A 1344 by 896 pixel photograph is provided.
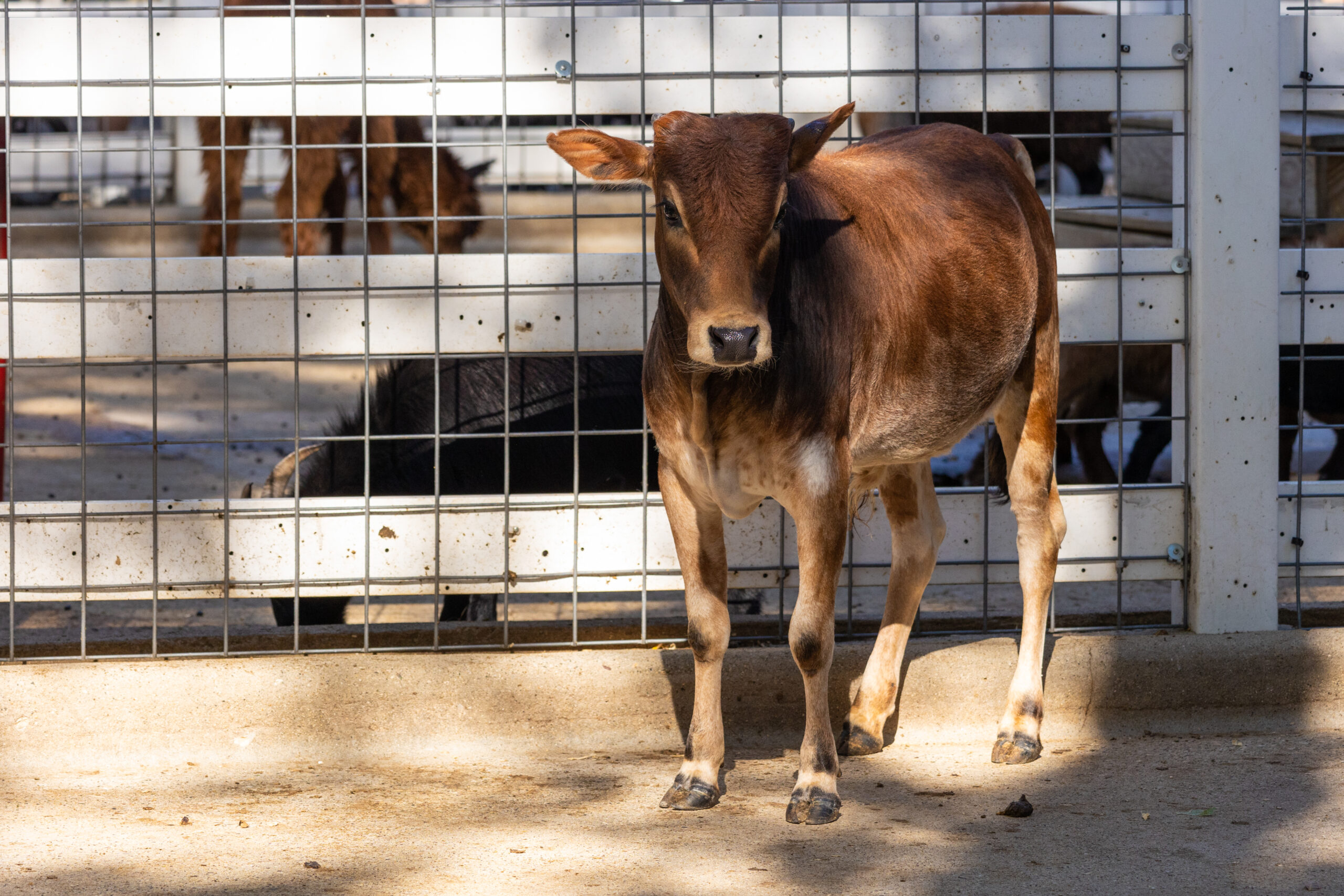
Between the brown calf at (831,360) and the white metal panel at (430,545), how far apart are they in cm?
42

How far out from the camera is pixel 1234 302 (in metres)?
5.20

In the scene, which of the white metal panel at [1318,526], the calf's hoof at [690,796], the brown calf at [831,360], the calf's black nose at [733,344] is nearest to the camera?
the calf's black nose at [733,344]

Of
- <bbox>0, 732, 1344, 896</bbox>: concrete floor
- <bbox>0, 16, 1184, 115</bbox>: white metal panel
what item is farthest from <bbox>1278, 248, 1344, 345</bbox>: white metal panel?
<bbox>0, 732, 1344, 896</bbox>: concrete floor

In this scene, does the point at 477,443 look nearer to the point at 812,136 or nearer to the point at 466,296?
the point at 466,296

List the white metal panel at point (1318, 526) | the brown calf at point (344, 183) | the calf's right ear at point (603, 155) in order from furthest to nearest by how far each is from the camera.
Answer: the brown calf at point (344, 183) < the white metal panel at point (1318, 526) < the calf's right ear at point (603, 155)

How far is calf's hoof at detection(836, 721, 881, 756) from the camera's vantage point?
4.85m

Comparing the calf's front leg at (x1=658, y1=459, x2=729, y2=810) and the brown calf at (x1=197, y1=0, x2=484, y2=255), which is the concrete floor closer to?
the calf's front leg at (x1=658, y1=459, x2=729, y2=810)

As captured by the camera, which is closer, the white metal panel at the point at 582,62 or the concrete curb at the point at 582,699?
the concrete curb at the point at 582,699

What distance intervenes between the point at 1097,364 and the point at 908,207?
406 cm

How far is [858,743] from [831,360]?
1402mm

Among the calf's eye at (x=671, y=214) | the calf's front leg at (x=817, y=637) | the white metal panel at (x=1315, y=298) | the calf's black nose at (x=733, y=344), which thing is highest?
the calf's eye at (x=671, y=214)

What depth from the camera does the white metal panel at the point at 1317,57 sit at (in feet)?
17.4

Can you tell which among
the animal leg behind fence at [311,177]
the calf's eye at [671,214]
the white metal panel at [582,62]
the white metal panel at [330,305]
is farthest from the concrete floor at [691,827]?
the animal leg behind fence at [311,177]

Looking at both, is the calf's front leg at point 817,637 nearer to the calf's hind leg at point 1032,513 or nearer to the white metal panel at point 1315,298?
the calf's hind leg at point 1032,513
